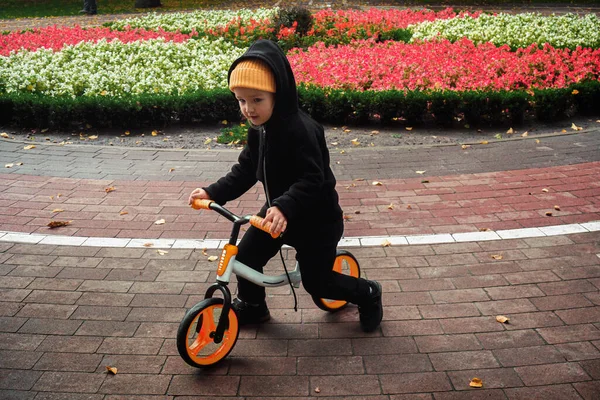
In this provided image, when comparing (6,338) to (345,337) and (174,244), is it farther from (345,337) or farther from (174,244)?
(345,337)

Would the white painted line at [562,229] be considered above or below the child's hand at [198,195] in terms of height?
below

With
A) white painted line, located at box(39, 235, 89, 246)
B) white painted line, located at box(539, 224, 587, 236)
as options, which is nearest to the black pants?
white painted line, located at box(39, 235, 89, 246)

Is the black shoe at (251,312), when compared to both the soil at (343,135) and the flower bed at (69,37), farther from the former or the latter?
the flower bed at (69,37)

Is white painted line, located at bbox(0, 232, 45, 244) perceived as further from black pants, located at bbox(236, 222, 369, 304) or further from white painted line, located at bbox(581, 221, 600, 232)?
white painted line, located at bbox(581, 221, 600, 232)

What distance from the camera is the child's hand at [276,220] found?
2891 mm

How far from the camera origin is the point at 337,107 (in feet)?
26.9

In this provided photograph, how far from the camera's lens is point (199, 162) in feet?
22.5

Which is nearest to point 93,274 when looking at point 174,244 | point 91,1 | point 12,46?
point 174,244

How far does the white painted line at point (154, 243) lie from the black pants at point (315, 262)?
1451mm

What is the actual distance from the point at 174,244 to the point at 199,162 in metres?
2.14

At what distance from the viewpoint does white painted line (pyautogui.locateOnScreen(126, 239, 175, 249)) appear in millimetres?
4844

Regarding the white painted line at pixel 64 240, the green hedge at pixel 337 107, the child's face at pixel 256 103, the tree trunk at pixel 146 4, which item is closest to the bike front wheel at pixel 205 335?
the child's face at pixel 256 103

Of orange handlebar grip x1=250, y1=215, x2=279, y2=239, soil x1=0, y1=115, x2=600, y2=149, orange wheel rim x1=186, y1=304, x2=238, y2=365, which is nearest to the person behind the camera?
orange handlebar grip x1=250, y1=215, x2=279, y2=239

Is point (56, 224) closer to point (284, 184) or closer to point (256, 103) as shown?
point (284, 184)
